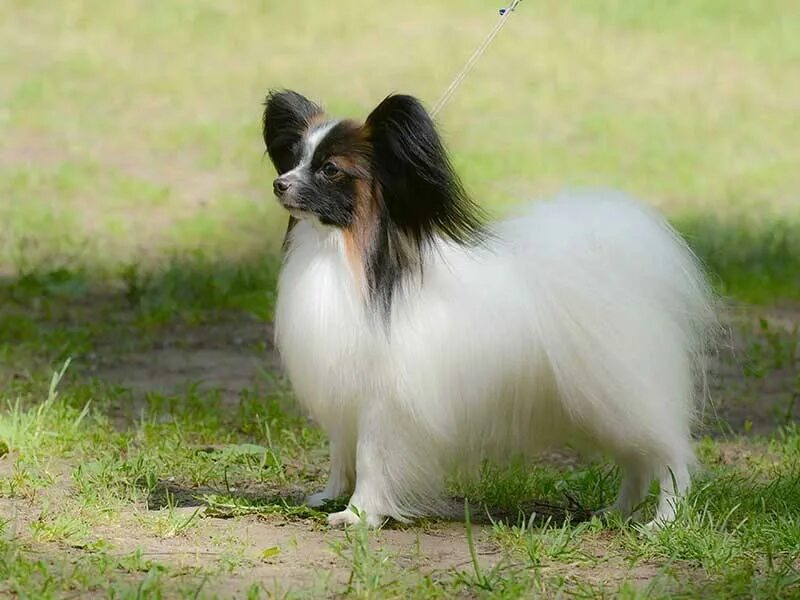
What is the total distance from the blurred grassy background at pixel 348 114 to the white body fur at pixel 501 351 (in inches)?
157

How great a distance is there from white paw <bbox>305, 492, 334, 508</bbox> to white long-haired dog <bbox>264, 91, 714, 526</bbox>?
0.21 metres

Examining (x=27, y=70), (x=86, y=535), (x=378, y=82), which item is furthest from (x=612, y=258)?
(x=27, y=70)

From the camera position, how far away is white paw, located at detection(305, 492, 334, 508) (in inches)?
189

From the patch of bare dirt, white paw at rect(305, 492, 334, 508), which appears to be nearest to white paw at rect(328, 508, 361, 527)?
white paw at rect(305, 492, 334, 508)

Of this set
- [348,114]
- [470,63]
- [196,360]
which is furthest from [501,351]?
[348,114]

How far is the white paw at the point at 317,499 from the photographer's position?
15.7 feet

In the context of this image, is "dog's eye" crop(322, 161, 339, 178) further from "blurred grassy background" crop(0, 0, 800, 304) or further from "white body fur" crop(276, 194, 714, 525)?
"blurred grassy background" crop(0, 0, 800, 304)

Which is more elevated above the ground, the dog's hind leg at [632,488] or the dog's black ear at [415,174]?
the dog's black ear at [415,174]

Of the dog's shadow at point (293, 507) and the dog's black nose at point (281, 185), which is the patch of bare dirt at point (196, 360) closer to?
the dog's shadow at point (293, 507)

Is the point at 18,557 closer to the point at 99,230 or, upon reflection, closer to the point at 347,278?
the point at 347,278

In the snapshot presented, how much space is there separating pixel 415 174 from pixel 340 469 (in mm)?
1076

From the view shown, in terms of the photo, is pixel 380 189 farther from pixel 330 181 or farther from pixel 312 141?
pixel 312 141

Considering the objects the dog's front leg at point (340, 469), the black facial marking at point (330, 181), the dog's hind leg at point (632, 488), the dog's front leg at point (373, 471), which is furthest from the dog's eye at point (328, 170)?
the dog's hind leg at point (632, 488)

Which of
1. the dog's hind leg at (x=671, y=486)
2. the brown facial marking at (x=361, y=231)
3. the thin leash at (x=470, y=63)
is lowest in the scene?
the dog's hind leg at (x=671, y=486)
